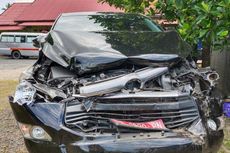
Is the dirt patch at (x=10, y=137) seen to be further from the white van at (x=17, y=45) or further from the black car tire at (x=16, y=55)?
the black car tire at (x=16, y=55)

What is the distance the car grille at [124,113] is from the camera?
140 inches

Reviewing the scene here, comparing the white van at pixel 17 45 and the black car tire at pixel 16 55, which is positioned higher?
the white van at pixel 17 45

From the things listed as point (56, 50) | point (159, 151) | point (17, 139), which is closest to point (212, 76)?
point (159, 151)

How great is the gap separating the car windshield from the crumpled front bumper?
2.35 metres

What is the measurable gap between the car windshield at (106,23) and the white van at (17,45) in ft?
67.3

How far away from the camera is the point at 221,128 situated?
12.9 ft

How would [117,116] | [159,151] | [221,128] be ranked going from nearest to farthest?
[159,151] → [117,116] → [221,128]

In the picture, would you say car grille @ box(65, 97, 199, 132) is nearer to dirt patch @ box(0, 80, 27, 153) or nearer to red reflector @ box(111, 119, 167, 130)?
red reflector @ box(111, 119, 167, 130)

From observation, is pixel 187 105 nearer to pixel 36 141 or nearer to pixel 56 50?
pixel 36 141

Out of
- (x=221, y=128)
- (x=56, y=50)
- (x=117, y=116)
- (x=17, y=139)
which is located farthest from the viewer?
(x=17, y=139)

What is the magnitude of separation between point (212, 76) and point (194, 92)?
0.60 meters

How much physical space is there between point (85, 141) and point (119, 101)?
50 centimetres

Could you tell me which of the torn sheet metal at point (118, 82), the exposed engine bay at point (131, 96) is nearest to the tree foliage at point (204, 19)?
the exposed engine bay at point (131, 96)

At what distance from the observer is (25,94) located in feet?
12.5
